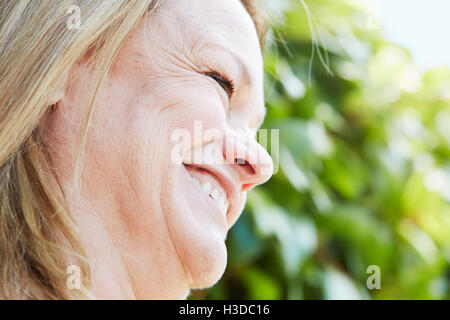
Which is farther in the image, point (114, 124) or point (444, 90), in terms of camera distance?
point (444, 90)

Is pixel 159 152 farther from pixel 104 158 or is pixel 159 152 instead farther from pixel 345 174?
pixel 345 174

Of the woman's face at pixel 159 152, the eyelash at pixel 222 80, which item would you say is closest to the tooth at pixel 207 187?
the woman's face at pixel 159 152

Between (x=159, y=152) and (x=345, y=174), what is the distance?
31.9 inches

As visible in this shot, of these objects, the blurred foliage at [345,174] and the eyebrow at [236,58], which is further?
the blurred foliage at [345,174]

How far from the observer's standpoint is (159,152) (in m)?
0.59

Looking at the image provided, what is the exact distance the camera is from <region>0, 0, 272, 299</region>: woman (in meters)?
0.58

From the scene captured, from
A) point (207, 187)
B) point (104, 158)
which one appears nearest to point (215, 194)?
point (207, 187)

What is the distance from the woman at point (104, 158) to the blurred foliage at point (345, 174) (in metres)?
0.38

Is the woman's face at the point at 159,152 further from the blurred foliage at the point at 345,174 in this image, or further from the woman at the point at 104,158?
the blurred foliage at the point at 345,174

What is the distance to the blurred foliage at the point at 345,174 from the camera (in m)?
1.12

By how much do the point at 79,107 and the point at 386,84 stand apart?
1.09 meters

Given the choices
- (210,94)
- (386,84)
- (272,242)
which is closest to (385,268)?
(272,242)

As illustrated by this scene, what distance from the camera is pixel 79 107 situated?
1.98 ft

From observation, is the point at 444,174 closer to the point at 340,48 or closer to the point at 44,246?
the point at 340,48
